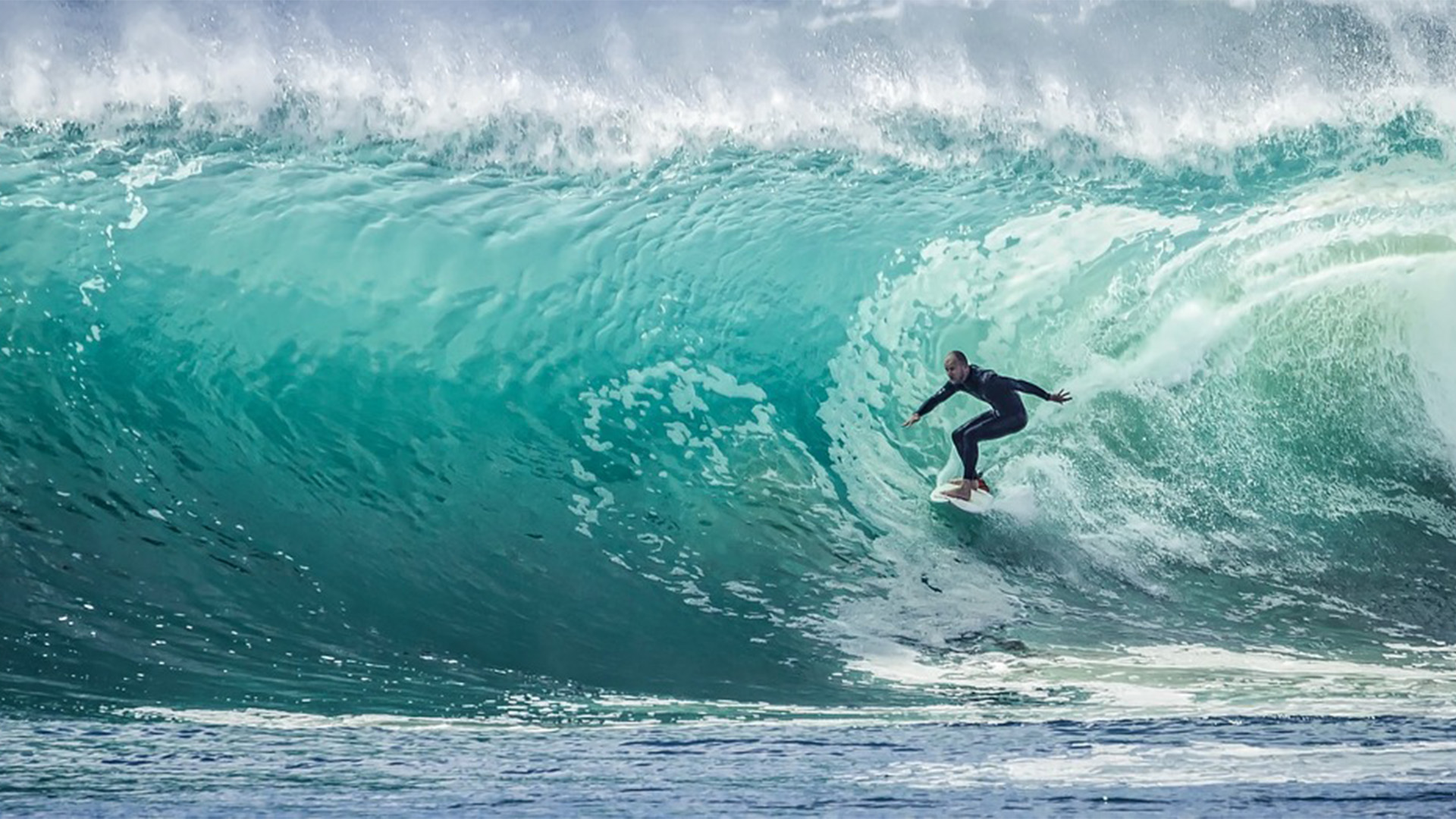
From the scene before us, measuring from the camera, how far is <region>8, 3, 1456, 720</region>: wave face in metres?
5.84

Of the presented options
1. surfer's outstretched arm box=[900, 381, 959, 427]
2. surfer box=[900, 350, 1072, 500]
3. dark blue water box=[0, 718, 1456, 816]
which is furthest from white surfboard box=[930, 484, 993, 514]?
dark blue water box=[0, 718, 1456, 816]

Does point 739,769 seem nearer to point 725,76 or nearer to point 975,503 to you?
point 975,503

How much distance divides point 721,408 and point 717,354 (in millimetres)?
378

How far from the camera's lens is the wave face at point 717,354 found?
5.84 m

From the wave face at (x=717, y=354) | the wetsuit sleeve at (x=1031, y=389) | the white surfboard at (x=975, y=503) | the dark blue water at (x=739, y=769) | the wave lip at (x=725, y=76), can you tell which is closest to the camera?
the dark blue water at (x=739, y=769)

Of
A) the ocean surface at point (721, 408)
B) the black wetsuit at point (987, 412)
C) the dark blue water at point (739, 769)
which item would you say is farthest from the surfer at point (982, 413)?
the dark blue water at point (739, 769)

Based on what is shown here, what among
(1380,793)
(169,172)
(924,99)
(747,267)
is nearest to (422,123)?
(169,172)

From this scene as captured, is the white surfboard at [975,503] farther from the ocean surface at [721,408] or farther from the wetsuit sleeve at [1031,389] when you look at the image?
the wetsuit sleeve at [1031,389]

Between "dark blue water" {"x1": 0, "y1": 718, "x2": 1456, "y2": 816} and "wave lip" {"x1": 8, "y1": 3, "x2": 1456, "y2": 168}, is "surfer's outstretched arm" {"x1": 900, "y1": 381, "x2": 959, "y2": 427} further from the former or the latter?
"wave lip" {"x1": 8, "y1": 3, "x2": 1456, "y2": 168}

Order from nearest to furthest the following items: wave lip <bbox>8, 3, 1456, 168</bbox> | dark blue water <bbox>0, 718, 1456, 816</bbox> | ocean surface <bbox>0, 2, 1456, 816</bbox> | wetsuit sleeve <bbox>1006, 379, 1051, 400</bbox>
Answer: dark blue water <bbox>0, 718, 1456, 816</bbox>, ocean surface <bbox>0, 2, 1456, 816</bbox>, wetsuit sleeve <bbox>1006, 379, 1051, 400</bbox>, wave lip <bbox>8, 3, 1456, 168</bbox>

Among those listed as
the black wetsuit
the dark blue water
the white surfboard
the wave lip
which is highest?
the wave lip

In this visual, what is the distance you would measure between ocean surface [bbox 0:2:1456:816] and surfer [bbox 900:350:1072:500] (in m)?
0.22

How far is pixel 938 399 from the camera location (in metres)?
6.81

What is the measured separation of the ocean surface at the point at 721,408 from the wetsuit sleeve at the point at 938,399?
60 centimetres
